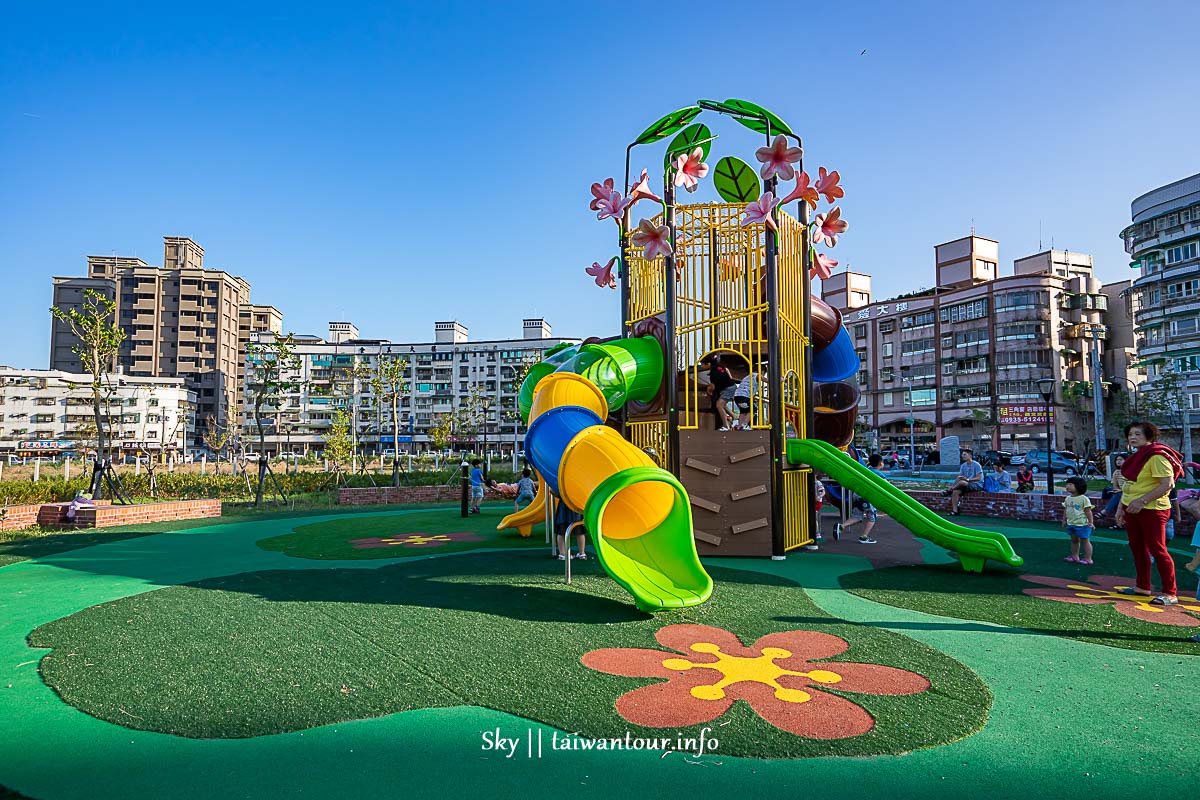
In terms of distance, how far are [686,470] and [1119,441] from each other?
68.9 m

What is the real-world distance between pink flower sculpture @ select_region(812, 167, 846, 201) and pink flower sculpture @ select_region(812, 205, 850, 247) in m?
0.55

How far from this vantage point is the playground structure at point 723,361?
33.8 ft

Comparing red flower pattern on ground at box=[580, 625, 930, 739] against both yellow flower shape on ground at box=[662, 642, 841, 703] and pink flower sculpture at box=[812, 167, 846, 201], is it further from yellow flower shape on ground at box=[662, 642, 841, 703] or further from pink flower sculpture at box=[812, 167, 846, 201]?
pink flower sculpture at box=[812, 167, 846, 201]

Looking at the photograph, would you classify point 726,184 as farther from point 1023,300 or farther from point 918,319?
point 918,319

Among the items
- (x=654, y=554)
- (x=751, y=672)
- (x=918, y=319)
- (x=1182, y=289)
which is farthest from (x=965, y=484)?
(x=918, y=319)

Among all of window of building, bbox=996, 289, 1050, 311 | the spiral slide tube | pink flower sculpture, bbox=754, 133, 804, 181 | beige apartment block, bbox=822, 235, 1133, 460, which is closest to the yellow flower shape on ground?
the spiral slide tube

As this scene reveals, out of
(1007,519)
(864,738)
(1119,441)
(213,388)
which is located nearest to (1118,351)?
(1119,441)

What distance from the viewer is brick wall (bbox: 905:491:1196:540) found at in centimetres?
1602

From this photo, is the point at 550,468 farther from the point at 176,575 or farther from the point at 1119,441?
the point at 1119,441

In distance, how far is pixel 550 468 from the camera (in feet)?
27.8

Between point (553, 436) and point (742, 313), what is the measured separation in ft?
15.3

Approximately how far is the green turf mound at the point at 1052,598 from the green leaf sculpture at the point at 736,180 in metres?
7.79

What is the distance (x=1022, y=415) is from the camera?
6178 cm

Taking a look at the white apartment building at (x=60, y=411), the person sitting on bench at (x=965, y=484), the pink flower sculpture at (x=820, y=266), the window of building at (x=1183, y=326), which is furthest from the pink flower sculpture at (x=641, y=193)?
the white apartment building at (x=60, y=411)
